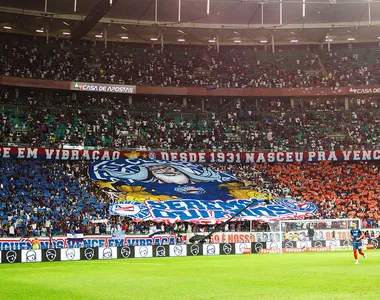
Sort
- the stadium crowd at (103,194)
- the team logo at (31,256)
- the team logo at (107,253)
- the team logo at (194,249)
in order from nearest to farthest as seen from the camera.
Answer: the team logo at (31,256) → the team logo at (107,253) → the team logo at (194,249) → the stadium crowd at (103,194)

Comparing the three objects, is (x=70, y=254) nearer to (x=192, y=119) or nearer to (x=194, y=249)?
(x=194, y=249)

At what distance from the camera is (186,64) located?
73.6m

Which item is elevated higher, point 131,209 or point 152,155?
point 152,155

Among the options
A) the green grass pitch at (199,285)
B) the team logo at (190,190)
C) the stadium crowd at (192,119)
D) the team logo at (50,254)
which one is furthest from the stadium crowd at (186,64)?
the green grass pitch at (199,285)

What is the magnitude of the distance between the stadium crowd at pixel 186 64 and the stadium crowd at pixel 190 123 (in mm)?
2886

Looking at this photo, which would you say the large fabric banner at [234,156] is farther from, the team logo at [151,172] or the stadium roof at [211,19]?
the stadium roof at [211,19]

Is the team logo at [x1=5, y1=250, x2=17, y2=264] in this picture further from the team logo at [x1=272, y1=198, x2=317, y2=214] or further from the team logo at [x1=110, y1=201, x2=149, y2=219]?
the team logo at [x1=272, y1=198, x2=317, y2=214]

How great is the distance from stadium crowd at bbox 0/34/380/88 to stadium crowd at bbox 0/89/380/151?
2.89 metres

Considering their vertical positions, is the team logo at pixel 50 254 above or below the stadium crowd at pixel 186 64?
below

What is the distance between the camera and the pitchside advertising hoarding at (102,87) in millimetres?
65312

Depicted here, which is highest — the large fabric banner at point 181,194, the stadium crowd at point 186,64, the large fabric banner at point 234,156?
the stadium crowd at point 186,64

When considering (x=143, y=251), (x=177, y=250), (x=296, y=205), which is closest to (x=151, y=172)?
(x=296, y=205)

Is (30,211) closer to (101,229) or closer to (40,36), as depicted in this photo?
(101,229)

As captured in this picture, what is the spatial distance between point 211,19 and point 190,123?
38.9ft
